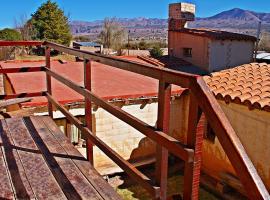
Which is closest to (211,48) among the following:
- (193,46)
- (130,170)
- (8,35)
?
(193,46)

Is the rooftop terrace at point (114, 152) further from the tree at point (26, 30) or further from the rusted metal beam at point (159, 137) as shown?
the tree at point (26, 30)

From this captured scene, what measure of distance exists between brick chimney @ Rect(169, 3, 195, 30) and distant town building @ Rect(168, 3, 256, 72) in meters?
0.95

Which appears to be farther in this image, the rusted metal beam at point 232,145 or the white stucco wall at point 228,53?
the white stucco wall at point 228,53

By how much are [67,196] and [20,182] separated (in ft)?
1.67

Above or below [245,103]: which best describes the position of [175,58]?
above

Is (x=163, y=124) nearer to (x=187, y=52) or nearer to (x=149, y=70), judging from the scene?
(x=149, y=70)

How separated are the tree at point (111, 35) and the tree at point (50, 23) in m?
9.84

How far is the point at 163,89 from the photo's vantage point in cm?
192

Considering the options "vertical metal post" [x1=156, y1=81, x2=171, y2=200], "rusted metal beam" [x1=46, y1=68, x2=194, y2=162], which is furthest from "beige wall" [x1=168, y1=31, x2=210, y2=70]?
"vertical metal post" [x1=156, y1=81, x2=171, y2=200]

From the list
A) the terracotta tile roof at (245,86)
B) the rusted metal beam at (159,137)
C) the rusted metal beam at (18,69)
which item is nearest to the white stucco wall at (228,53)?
the terracotta tile roof at (245,86)

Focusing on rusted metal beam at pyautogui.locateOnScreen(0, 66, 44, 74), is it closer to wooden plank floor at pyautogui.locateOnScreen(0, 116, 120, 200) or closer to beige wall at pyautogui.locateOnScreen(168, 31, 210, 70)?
wooden plank floor at pyautogui.locateOnScreen(0, 116, 120, 200)

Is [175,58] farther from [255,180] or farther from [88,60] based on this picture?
[255,180]

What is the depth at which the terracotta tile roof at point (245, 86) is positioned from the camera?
Result: 7.42 m

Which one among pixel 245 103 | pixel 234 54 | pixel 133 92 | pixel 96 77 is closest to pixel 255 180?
pixel 245 103
